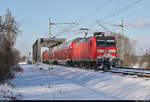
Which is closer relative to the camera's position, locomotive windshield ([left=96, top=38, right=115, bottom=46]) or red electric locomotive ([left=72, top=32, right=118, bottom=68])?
red electric locomotive ([left=72, top=32, right=118, bottom=68])

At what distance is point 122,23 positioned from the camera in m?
31.6

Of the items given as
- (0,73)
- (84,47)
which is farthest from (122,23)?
(0,73)

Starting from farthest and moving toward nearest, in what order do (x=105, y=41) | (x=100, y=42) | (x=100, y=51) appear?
(x=105, y=41), (x=100, y=42), (x=100, y=51)

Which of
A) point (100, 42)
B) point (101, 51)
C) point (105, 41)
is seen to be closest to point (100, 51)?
point (101, 51)

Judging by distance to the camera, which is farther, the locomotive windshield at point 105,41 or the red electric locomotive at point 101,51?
the locomotive windshield at point 105,41

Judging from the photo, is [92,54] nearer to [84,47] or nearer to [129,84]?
[84,47]

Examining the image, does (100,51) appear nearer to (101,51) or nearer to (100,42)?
(101,51)

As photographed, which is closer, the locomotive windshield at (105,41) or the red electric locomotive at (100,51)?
the red electric locomotive at (100,51)

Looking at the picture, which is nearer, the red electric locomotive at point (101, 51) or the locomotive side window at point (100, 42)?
the red electric locomotive at point (101, 51)

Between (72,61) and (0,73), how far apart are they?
26.2 m

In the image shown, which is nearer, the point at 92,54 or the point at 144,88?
the point at 144,88

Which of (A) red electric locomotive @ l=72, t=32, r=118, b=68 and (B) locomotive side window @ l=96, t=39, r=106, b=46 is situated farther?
(B) locomotive side window @ l=96, t=39, r=106, b=46

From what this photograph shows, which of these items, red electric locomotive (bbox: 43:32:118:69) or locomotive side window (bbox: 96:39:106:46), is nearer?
red electric locomotive (bbox: 43:32:118:69)

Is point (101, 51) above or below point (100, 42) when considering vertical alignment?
below
